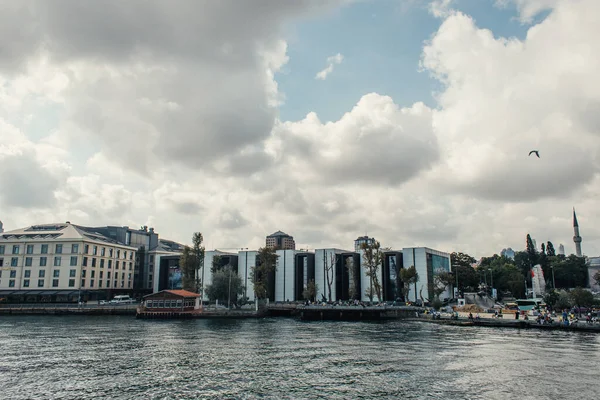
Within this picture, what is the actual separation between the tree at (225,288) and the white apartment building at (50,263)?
4056cm

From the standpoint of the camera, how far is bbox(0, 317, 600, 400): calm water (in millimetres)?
33875

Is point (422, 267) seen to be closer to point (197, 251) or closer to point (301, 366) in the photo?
point (197, 251)

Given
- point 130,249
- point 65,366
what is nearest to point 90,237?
point 130,249

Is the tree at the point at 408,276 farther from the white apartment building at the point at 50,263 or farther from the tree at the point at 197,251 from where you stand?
the white apartment building at the point at 50,263

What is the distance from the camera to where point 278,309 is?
119 meters

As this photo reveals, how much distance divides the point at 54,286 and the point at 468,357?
123225 mm

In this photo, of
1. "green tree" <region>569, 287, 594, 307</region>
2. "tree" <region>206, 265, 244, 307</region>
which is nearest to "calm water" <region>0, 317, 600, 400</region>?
"green tree" <region>569, 287, 594, 307</region>

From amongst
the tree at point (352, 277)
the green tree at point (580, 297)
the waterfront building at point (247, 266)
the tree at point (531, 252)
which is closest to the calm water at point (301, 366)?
the green tree at point (580, 297)

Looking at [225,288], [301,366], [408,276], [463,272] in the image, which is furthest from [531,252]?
[301,366]

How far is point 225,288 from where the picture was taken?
121562 mm

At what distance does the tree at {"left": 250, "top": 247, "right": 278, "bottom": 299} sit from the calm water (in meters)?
51.0

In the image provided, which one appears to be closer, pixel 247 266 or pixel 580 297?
pixel 580 297

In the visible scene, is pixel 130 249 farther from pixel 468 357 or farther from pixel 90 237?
pixel 468 357

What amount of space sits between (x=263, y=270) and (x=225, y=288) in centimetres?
1161
